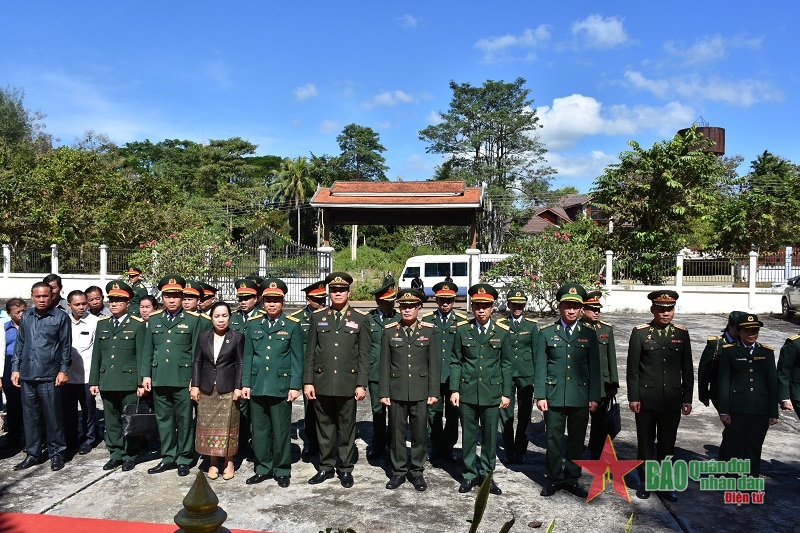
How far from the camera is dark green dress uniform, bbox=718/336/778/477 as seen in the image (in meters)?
4.91

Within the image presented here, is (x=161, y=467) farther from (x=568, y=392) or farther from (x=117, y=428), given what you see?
(x=568, y=392)

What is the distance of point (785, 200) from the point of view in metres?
25.2

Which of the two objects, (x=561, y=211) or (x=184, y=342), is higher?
(x=561, y=211)

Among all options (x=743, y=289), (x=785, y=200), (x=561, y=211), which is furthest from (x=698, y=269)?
(x=561, y=211)

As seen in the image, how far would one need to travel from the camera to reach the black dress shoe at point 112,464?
5480 mm

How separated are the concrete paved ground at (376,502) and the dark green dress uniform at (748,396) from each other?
425 mm

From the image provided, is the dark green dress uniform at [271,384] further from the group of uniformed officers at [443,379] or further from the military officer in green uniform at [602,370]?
the military officer in green uniform at [602,370]

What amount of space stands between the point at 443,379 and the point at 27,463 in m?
3.80

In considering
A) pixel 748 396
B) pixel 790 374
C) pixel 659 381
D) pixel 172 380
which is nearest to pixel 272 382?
pixel 172 380

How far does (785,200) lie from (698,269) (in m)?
9.42

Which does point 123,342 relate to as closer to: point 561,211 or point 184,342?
point 184,342

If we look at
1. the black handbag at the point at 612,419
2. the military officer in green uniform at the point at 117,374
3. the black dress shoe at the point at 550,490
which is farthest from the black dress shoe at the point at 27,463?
the black handbag at the point at 612,419

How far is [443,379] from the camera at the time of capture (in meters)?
5.63

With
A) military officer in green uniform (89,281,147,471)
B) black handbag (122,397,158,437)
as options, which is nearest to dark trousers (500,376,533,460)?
black handbag (122,397,158,437)
